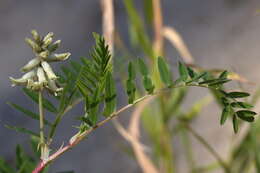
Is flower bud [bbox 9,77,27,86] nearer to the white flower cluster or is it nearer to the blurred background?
the white flower cluster

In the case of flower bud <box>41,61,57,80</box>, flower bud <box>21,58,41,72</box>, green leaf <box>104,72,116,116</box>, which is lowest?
green leaf <box>104,72,116,116</box>

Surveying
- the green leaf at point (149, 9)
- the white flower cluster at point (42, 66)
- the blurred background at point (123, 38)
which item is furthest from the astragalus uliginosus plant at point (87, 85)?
the blurred background at point (123, 38)

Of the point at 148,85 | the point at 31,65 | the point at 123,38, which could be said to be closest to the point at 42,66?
the point at 31,65

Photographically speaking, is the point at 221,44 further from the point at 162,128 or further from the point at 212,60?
the point at 162,128

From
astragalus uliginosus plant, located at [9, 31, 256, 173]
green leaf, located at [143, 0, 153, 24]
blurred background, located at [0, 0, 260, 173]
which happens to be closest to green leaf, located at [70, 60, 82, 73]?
astragalus uliginosus plant, located at [9, 31, 256, 173]

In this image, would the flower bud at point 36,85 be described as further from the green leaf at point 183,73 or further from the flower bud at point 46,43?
the green leaf at point 183,73

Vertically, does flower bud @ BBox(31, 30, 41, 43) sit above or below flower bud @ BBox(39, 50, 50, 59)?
above
